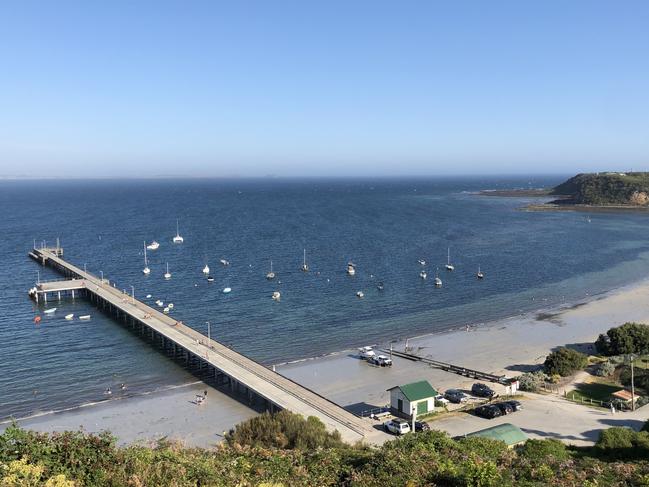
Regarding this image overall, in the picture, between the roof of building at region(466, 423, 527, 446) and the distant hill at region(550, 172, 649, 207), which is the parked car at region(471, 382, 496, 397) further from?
the distant hill at region(550, 172, 649, 207)

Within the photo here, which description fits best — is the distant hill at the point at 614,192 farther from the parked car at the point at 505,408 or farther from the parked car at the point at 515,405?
the parked car at the point at 505,408

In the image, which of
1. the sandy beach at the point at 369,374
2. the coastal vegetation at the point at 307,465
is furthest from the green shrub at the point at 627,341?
the coastal vegetation at the point at 307,465

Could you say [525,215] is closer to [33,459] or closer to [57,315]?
[57,315]

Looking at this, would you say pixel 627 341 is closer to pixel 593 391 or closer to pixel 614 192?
pixel 593 391

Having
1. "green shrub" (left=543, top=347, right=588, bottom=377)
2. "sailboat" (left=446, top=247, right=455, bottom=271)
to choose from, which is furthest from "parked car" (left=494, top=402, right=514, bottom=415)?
"sailboat" (left=446, top=247, right=455, bottom=271)

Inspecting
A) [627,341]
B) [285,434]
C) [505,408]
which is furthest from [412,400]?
[627,341]
